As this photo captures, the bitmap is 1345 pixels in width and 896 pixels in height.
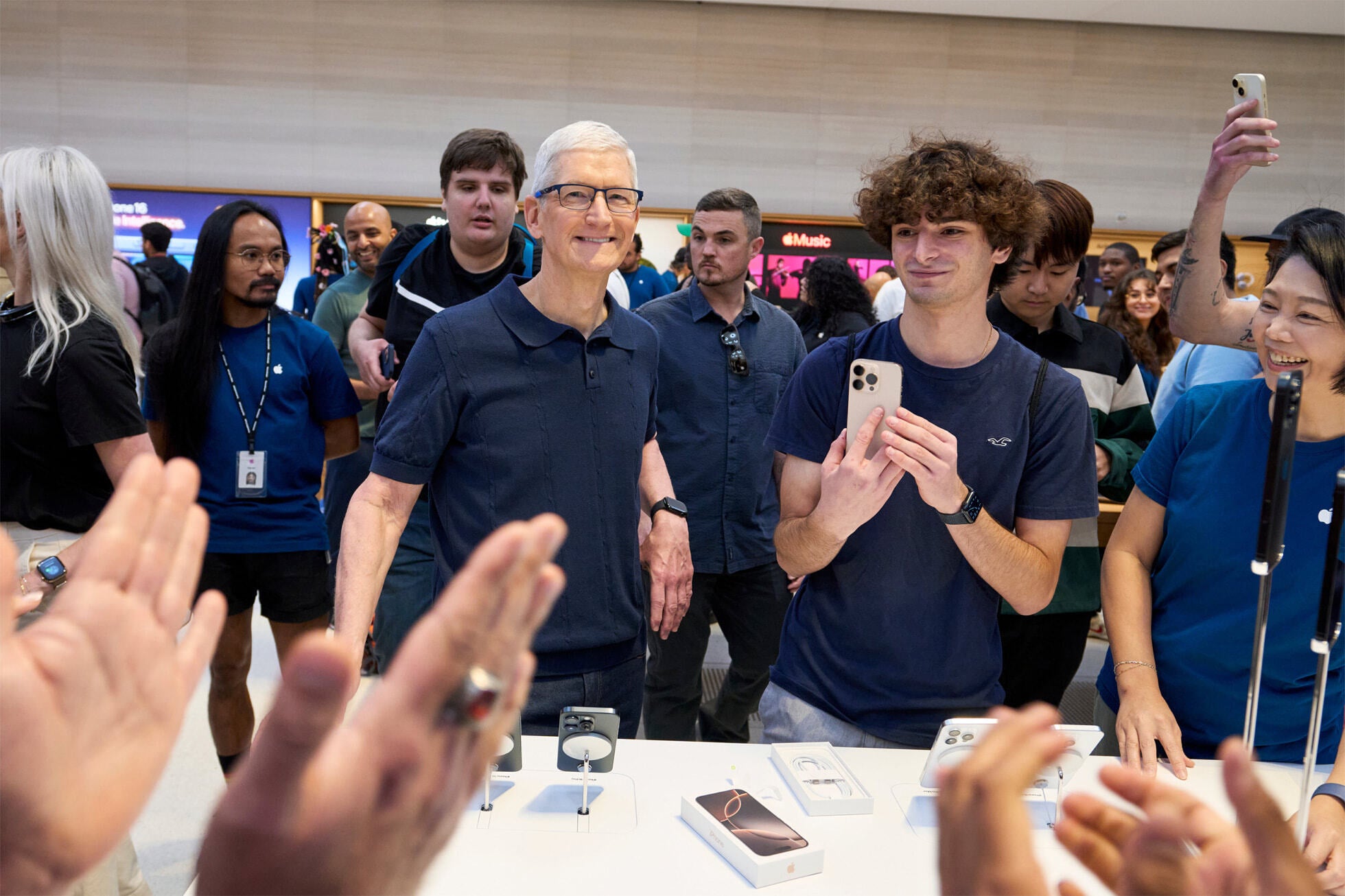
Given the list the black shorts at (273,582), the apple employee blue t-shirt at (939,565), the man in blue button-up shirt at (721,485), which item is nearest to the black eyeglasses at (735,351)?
the man in blue button-up shirt at (721,485)

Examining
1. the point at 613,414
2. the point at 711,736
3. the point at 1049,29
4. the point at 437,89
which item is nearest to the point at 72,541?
the point at 613,414

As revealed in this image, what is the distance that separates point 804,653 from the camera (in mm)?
1850

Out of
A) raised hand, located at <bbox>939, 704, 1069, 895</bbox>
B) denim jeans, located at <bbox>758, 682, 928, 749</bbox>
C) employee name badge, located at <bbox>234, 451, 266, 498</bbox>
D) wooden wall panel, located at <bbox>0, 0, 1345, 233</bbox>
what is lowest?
denim jeans, located at <bbox>758, 682, 928, 749</bbox>

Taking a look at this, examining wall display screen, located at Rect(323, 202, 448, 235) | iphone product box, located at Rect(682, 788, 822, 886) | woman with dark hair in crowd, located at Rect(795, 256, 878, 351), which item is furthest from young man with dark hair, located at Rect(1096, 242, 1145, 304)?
wall display screen, located at Rect(323, 202, 448, 235)

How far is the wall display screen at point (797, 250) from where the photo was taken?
8.66 metres

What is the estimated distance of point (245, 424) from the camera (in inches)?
109

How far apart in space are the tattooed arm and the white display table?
104 cm

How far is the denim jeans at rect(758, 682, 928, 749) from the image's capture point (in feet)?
5.89

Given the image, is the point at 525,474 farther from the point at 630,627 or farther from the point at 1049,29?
the point at 1049,29

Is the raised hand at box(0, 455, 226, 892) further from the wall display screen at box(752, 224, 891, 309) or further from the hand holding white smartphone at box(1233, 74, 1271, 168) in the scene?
the wall display screen at box(752, 224, 891, 309)

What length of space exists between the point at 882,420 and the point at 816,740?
62cm

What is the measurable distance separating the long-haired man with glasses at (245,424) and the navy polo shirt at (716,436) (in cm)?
106

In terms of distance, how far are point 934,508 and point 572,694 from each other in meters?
0.76

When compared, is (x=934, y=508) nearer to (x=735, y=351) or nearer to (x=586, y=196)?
(x=586, y=196)
